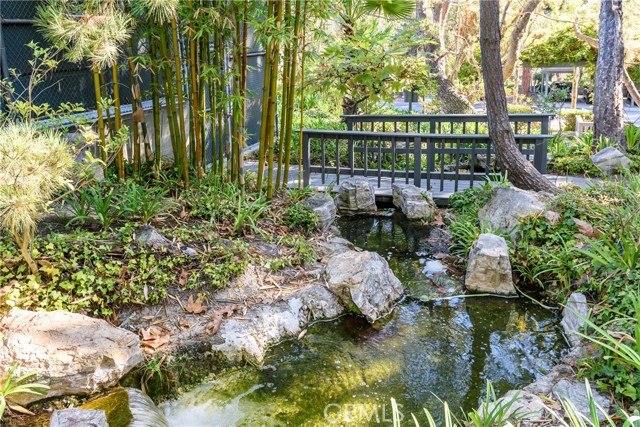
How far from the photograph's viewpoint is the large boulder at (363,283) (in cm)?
437

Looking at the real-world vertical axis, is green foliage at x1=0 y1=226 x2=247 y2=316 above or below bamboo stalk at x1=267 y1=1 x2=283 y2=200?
below

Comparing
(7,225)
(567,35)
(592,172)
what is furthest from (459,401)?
(567,35)

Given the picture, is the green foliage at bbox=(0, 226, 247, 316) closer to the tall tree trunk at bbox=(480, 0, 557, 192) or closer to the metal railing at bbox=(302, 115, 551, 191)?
the metal railing at bbox=(302, 115, 551, 191)

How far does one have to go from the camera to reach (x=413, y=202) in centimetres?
674

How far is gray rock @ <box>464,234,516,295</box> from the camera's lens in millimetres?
4734

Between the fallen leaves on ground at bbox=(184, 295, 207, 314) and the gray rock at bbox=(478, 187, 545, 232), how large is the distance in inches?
111

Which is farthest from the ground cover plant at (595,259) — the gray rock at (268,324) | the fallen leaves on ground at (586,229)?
the gray rock at (268,324)

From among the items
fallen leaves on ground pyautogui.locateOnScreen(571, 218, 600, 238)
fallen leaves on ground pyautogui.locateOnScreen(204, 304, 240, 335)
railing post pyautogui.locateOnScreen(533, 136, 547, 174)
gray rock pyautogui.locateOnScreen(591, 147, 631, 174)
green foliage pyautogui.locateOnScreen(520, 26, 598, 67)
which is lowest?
fallen leaves on ground pyautogui.locateOnScreen(204, 304, 240, 335)

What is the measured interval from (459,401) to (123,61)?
15.7 feet

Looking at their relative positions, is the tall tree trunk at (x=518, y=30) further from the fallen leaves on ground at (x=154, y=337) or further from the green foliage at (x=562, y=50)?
the fallen leaves on ground at (x=154, y=337)

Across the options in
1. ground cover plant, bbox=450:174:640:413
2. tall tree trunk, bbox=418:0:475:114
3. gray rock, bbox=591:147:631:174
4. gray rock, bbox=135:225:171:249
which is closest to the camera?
ground cover plant, bbox=450:174:640:413

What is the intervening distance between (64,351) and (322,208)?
295 cm

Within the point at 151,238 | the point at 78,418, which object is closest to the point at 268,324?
the point at 151,238

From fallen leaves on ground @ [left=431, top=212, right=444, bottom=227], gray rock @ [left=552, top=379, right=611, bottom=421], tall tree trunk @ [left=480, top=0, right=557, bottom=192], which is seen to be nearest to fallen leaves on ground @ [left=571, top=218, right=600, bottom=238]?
gray rock @ [left=552, top=379, right=611, bottom=421]
